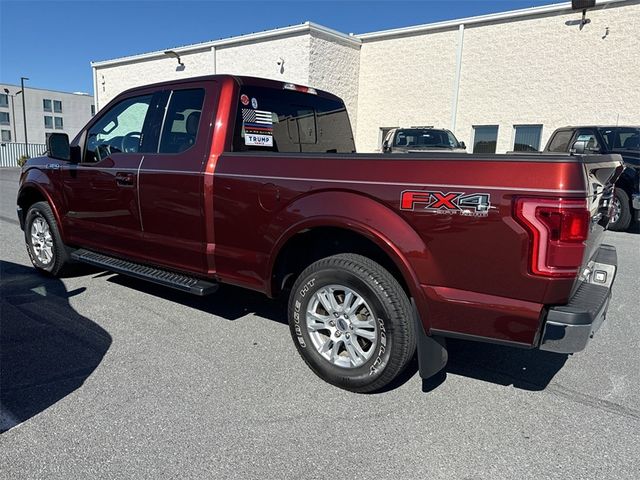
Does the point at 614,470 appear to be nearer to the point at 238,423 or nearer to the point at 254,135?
the point at 238,423

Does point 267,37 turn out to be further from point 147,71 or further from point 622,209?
point 622,209

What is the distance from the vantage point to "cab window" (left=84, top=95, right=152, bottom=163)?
430 centimetres

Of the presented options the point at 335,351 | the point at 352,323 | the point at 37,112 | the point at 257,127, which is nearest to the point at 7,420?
the point at 335,351

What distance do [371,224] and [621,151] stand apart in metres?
9.01

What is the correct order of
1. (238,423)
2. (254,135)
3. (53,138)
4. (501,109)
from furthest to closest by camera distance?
(501,109), (53,138), (254,135), (238,423)

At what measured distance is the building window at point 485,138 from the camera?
17.1m

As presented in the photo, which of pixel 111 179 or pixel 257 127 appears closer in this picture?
pixel 257 127

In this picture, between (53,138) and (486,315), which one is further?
(53,138)

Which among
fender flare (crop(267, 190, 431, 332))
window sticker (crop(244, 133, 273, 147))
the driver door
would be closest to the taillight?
fender flare (crop(267, 190, 431, 332))

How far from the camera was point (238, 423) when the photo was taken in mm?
2705

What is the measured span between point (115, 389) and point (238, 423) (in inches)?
34.8

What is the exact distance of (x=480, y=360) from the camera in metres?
3.60

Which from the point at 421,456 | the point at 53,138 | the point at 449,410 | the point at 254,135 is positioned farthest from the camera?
the point at 53,138

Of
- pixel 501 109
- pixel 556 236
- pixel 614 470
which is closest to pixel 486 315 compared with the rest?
pixel 556 236
